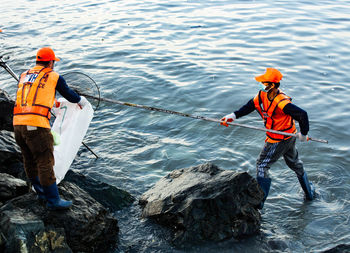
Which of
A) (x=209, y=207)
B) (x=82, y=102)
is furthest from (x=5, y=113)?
(x=209, y=207)

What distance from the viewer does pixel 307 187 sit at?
21.4ft

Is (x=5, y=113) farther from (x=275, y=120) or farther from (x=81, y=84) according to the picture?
(x=275, y=120)

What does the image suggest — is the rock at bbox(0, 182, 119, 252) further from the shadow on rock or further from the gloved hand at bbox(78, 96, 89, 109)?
the gloved hand at bbox(78, 96, 89, 109)

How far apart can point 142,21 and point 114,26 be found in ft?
4.51

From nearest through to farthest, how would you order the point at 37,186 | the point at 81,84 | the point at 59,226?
1. the point at 59,226
2. the point at 37,186
3. the point at 81,84

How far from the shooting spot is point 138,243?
17.3 feet

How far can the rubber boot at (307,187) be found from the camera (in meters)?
6.43

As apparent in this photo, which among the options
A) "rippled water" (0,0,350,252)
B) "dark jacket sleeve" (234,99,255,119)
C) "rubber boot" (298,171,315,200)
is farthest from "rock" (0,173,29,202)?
"rubber boot" (298,171,315,200)

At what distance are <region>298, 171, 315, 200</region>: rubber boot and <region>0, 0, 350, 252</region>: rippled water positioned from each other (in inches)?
5.9

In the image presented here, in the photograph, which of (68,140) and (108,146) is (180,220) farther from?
(108,146)

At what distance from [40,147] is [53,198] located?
24.5 inches

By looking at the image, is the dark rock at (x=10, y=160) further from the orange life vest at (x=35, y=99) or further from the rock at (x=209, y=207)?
the rock at (x=209, y=207)

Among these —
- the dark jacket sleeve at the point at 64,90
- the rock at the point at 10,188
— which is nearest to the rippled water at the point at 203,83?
the rock at the point at 10,188

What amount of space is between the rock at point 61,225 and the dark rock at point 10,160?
1.12 m
